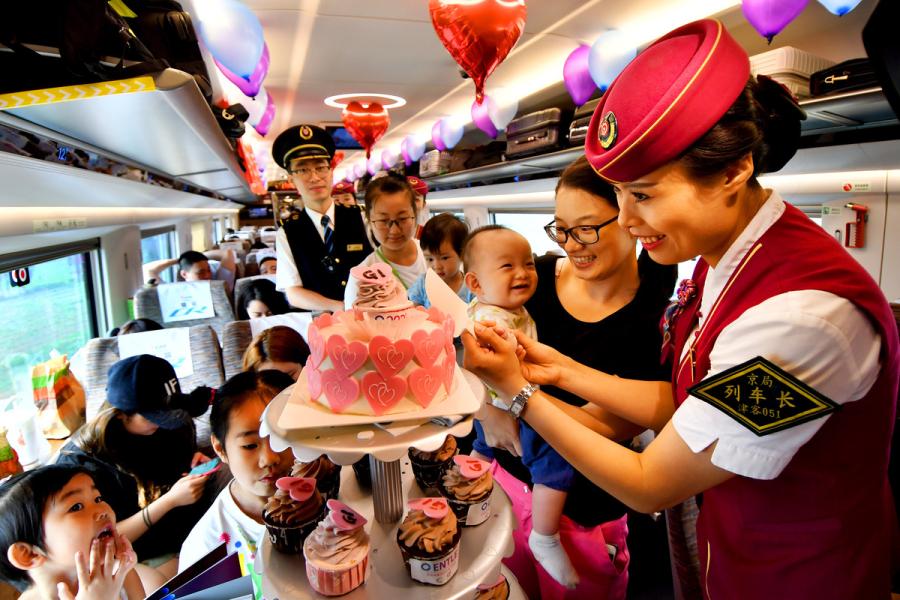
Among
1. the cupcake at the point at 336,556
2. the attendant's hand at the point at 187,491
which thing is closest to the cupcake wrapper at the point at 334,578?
the cupcake at the point at 336,556

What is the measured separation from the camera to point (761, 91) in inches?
40.8

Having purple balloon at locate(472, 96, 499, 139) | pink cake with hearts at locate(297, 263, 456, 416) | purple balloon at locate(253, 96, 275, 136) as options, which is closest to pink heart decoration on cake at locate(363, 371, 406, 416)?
pink cake with hearts at locate(297, 263, 456, 416)

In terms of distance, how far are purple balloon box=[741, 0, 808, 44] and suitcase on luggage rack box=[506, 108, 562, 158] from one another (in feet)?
7.86

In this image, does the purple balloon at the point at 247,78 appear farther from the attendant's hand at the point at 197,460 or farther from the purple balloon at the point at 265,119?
the attendant's hand at the point at 197,460

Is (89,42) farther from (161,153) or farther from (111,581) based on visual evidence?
(161,153)

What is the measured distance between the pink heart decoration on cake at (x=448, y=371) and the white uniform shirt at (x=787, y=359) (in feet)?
1.55

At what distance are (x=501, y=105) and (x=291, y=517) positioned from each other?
421cm

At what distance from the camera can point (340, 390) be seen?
0.99 metres

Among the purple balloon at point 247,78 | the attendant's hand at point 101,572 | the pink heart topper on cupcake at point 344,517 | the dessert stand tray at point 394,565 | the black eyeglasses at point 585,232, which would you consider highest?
the purple balloon at point 247,78

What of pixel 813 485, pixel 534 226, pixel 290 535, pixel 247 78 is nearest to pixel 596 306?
pixel 813 485

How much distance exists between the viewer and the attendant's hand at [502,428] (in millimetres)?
1700

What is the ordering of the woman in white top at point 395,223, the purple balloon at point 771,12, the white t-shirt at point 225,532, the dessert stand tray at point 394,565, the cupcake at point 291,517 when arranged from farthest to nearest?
the woman in white top at point 395,223 < the purple balloon at point 771,12 < the white t-shirt at point 225,532 < the cupcake at point 291,517 < the dessert stand tray at point 394,565

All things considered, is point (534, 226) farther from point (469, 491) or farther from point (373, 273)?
point (373, 273)

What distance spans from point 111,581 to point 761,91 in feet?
6.48
